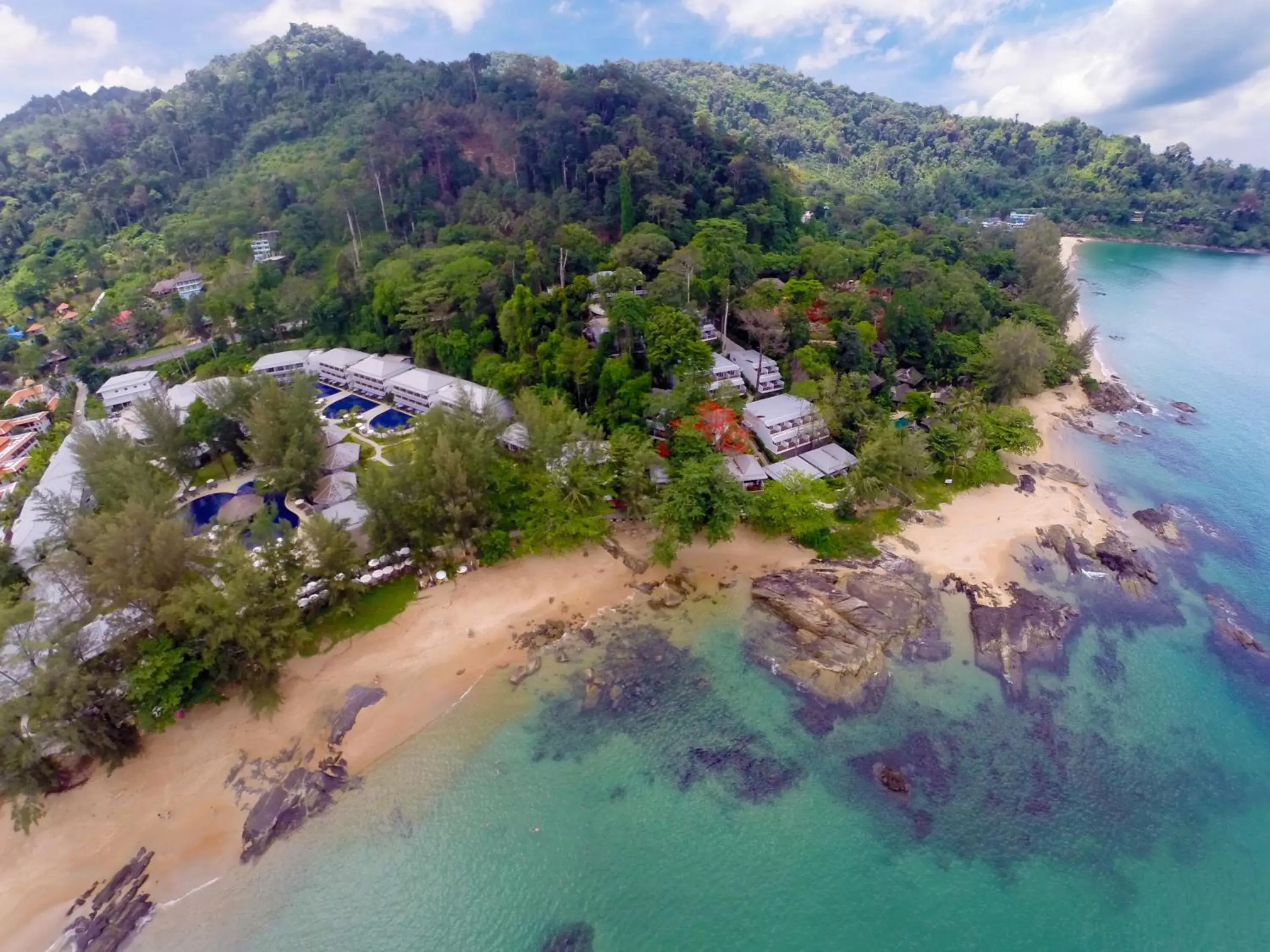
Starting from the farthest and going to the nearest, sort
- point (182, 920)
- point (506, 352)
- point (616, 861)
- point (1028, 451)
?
point (506, 352) < point (1028, 451) < point (616, 861) < point (182, 920)

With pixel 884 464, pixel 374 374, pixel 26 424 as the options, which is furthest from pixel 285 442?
pixel 884 464

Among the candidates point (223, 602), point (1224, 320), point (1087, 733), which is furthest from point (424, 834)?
point (1224, 320)

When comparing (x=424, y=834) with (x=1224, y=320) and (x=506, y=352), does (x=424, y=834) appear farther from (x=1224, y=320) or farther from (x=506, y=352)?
(x=1224, y=320)

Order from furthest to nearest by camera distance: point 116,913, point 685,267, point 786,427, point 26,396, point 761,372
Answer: point 26,396
point 685,267
point 761,372
point 786,427
point 116,913

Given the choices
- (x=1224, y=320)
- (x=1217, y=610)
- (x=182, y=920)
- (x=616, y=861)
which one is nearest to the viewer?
(x=182, y=920)

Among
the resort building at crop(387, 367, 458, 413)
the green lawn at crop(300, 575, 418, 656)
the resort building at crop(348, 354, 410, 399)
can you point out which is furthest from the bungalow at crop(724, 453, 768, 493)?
the resort building at crop(348, 354, 410, 399)

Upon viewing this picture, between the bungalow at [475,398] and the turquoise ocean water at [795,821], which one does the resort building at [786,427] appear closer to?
the turquoise ocean water at [795,821]

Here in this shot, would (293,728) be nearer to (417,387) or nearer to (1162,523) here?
(417,387)

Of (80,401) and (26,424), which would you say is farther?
(80,401)
